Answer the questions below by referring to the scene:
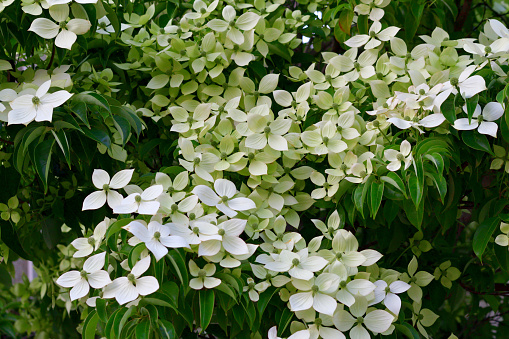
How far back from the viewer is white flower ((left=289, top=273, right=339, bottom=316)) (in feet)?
2.97

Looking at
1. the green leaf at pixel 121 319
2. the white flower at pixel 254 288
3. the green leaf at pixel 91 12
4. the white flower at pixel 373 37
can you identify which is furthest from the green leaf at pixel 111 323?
the white flower at pixel 373 37

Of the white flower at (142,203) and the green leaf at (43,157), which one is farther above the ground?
the green leaf at (43,157)

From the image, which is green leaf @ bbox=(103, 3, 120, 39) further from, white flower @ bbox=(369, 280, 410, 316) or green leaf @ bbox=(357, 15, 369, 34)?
white flower @ bbox=(369, 280, 410, 316)

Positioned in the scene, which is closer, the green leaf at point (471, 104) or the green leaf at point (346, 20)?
the green leaf at point (471, 104)

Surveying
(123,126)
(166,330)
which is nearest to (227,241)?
(166,330)

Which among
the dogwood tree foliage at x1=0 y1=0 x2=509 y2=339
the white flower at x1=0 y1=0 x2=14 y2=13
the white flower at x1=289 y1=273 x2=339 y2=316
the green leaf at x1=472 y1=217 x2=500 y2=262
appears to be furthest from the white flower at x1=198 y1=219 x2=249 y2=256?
the white flower at x1=0 y1=0 x2=14 y2=13

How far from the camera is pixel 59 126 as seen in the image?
3.19 ft

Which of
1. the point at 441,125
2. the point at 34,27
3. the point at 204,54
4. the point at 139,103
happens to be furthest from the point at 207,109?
the point at 441,125

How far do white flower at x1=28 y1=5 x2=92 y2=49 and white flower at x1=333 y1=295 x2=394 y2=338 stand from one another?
671 mm

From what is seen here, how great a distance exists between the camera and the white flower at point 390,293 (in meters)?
0.97

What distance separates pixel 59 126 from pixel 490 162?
0.83 meters

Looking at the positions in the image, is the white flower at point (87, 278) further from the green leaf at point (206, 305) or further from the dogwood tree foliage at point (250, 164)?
the green leaf at point (206, 305)

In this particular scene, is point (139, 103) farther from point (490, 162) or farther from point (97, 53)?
point (490, 162)

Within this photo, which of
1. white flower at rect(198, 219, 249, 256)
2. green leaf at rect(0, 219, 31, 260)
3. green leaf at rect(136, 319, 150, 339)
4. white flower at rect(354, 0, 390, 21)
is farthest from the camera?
white flower at rect(354, 0, 390, 21)
